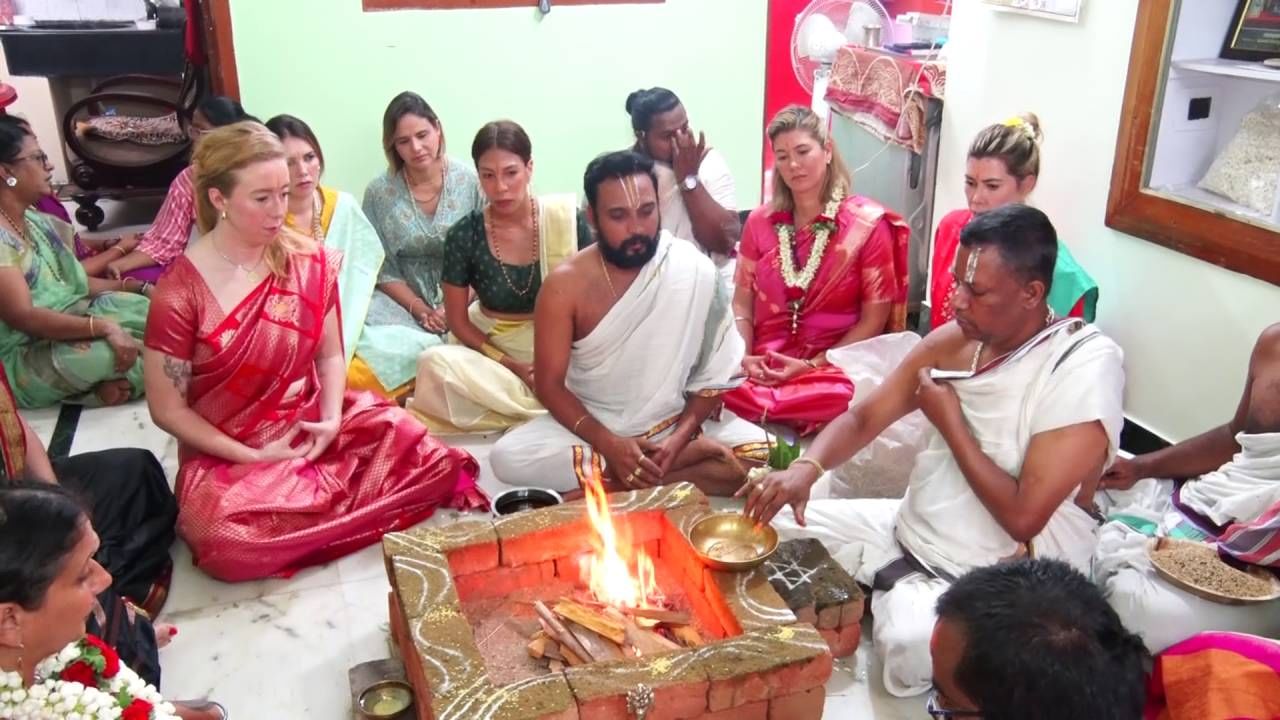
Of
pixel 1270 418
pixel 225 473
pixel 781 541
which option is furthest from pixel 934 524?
pixel 225 473

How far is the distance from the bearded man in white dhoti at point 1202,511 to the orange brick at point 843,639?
0.65m

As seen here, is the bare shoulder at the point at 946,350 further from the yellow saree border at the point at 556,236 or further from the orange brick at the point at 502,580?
the yellow saree border at the point at 556,236

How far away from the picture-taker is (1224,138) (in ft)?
12.6

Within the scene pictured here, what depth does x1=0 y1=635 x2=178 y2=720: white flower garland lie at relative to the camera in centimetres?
190

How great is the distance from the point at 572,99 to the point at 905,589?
3852 millimetres

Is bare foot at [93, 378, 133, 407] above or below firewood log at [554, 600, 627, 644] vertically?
below

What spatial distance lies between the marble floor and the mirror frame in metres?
1.83

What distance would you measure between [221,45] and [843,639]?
410 centimetres

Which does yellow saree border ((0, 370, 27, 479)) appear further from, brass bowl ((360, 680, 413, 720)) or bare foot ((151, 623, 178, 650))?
brass bowl ((360, 680, 413, 720))

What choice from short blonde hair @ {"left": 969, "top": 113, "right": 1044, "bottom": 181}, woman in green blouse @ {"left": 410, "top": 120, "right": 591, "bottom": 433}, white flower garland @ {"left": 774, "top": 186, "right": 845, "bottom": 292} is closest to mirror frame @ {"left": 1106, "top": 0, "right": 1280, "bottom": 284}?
short blonde hair @ {"left": 969, "top": 113, "right": 1044, "bottom": 181}

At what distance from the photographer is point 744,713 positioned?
2.35 meters

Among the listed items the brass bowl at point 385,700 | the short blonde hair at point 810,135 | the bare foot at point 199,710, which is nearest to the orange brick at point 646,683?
the brass bowl at point 385,700

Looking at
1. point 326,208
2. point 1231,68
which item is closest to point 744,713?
point 1231,68

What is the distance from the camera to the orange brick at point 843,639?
2791mm
